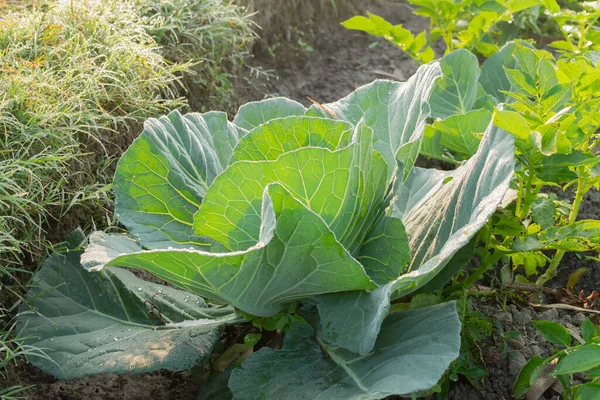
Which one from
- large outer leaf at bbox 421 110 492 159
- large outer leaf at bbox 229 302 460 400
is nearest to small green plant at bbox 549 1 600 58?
large outer leaf at bbox 421 110 492 159

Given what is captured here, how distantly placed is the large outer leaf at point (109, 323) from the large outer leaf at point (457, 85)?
4.92 ft

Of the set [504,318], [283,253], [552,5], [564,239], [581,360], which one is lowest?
[504,318]

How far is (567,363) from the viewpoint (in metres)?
1.73

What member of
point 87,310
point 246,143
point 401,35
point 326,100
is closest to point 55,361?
point 87,310

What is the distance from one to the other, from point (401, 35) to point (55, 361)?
226 centimetres

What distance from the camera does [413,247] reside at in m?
2.07

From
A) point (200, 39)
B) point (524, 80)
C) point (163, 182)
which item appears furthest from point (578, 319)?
point (200, 39)

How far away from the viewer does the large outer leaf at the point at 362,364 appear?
1601 mm

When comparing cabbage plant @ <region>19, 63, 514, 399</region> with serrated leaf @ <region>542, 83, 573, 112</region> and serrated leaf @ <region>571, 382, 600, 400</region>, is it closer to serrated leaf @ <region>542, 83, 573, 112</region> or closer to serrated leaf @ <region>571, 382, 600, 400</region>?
serrated leaf @ <region>542, 83, 573, 112</region>

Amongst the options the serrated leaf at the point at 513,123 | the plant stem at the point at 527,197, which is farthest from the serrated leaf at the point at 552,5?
the serrated leaf at the point at 513,123

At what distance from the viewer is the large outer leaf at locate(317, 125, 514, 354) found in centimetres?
168

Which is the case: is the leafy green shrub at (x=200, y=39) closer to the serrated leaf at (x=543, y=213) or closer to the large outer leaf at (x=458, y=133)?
the large outer leaf at (x=458, y=133)

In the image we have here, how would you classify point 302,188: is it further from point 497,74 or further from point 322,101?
point 322,101

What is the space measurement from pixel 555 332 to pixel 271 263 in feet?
2.91
